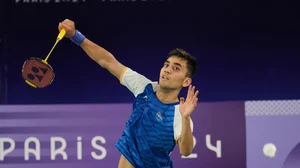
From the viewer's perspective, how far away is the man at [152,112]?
4.86 metres

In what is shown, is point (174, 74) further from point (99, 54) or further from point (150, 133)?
point (99, 54)

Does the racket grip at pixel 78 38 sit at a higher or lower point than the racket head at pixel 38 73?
higher

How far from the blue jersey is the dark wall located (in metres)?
2.31

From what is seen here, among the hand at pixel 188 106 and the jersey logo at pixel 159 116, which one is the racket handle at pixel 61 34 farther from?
the hand at pixel 188 106

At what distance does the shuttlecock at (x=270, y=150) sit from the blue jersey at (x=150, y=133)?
1.86 m

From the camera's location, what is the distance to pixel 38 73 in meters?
5.01

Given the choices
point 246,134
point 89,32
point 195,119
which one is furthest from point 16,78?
point 246,134

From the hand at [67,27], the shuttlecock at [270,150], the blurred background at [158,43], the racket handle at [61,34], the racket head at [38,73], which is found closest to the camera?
the racket handle at [61,34]

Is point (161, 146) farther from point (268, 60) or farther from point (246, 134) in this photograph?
point (268, 60)

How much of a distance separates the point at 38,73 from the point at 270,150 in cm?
259

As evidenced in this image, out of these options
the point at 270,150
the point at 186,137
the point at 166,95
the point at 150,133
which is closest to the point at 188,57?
the point at 166,95

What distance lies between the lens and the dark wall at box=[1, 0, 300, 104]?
23.6 feet

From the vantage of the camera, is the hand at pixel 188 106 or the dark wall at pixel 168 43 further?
the dark wall at pixel 168 43

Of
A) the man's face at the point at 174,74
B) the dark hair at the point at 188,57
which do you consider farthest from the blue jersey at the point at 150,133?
the dark hair at the point at 188,57
